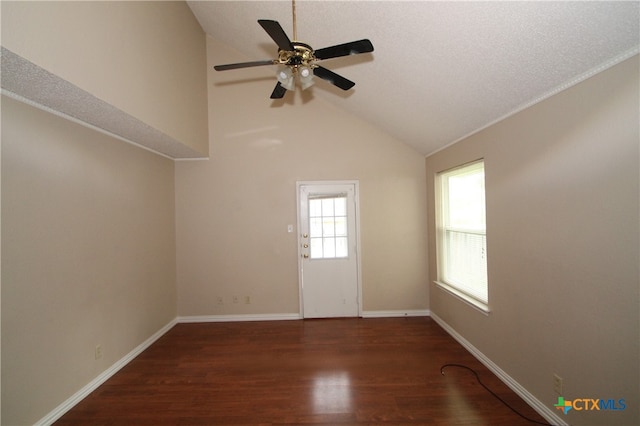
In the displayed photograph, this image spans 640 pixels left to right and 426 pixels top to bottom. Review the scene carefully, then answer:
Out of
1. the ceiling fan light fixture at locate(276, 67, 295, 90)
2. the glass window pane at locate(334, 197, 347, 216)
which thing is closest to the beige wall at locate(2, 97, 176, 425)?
the ceiling fan light fixture at locate(276, 67, 295, 90)

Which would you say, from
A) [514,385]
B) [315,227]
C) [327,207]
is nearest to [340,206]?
[327,207]

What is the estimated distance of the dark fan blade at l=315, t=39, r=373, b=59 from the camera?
149 cm

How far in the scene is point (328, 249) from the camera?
3.90 metres

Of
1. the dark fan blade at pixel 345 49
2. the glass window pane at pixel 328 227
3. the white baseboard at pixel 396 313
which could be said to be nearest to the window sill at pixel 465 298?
the white baseboard at pixel 396 313

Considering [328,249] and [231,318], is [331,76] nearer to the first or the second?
[328,249]

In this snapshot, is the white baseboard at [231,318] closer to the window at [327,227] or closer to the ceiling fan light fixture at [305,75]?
the window at [327,227]

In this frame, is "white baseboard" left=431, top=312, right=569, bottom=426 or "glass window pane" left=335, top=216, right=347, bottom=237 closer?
"white baseboard" left=431, top=312, right=569, bottom=426

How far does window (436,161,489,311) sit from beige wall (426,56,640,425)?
30 cm

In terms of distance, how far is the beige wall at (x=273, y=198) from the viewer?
3832mm

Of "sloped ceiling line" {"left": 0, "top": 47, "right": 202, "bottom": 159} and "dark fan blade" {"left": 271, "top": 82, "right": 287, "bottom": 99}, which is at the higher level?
"dark fan blade" {"left": 271, "top": 82, "right": 287, "bottom": 99}

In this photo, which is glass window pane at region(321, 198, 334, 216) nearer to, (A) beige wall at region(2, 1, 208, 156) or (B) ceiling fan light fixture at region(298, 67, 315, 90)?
(A) beige wall at region(2, 1, 208, 156)

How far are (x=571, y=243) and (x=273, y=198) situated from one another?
3234 millimetres

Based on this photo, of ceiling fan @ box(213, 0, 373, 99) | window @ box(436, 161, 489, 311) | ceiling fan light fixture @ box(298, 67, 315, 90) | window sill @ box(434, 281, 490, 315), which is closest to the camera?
ceiling fan @ box(213, 0, 373, 99)

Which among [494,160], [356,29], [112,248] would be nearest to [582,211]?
[494,160]
